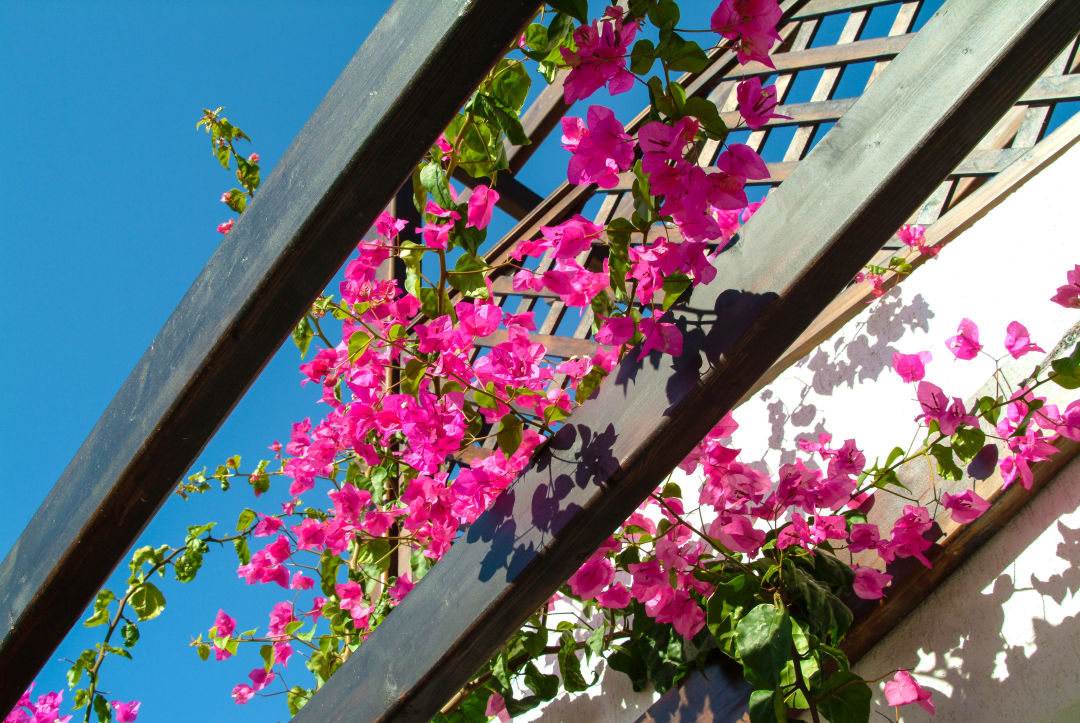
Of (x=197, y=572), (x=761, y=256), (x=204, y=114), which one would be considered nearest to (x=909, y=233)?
(x=761, y=256)

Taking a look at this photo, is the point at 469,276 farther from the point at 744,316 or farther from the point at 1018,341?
the point at 1018,341

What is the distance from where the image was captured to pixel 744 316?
742mm

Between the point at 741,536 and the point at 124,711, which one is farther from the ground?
the point at 124,711

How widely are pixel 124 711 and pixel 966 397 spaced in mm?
1917

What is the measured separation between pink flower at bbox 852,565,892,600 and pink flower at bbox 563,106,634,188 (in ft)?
2.43

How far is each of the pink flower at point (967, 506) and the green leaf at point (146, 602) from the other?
4.82 feet

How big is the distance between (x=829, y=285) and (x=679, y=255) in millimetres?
155

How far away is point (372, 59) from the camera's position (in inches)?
30.1

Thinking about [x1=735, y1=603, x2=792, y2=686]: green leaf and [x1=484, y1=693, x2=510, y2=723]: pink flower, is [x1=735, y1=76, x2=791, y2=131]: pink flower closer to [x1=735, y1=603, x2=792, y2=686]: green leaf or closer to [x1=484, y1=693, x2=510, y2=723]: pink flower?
[x1=735, y1=603, x2=792, y2=686]: green leaf

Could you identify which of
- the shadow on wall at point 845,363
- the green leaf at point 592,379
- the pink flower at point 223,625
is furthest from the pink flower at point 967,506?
the pink flower at point 223,625

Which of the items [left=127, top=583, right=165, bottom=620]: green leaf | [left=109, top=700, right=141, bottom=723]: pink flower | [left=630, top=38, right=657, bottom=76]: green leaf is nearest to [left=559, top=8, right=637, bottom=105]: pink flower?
[left=630, top=38, right=657, bottom=76]: green leaf

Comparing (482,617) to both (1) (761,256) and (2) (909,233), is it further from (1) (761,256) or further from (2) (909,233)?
(2) (909,233)

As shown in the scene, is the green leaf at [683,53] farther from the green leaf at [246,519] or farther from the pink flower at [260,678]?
the pink flower at [260,678]

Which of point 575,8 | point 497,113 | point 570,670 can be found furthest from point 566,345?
point 575,8
